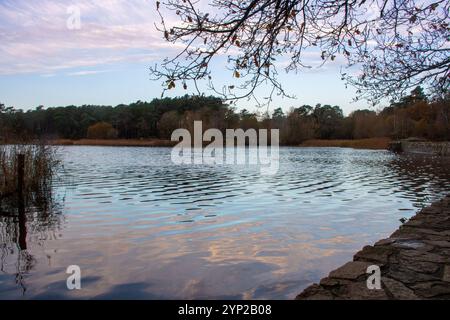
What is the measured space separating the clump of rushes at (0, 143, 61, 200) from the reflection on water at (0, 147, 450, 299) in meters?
1.09

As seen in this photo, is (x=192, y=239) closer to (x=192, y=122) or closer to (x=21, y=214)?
(x=21, y=214)

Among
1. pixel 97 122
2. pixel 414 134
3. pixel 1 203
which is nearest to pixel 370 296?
pixel 1 203

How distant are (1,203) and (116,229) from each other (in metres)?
5.07

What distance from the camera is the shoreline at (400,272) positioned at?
394cm

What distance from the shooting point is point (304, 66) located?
5.80 metres

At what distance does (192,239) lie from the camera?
7625 millimetres

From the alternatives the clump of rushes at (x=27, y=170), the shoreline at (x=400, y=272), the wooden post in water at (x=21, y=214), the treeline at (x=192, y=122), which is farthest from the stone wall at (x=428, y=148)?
the wooden post in water at (x=21, y=214)

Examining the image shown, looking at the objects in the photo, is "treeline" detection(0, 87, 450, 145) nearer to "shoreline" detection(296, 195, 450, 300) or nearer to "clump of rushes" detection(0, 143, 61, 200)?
"clump of rushes" detection(0, 143, 61, 200)

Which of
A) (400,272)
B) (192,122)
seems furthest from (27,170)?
(192,122)

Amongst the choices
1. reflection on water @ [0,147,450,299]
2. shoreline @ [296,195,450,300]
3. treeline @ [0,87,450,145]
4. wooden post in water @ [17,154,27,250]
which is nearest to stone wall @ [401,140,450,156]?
treeline @ [0,87,450,145]

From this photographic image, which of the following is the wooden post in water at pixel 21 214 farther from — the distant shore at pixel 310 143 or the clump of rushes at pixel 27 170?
the distant shore at pixel 310 143

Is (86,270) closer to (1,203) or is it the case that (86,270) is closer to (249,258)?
(249,258)

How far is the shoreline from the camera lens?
394 cm

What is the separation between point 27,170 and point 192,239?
27.3 feet
